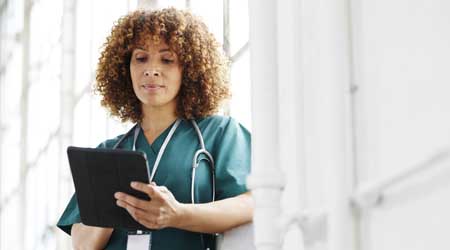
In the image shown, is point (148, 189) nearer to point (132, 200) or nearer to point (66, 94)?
point (132, 200)

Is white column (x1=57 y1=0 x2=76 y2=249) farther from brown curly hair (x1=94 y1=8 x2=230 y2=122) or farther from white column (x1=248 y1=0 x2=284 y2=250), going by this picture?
white column (x1=248 y1=0 x2=284 y2=250)

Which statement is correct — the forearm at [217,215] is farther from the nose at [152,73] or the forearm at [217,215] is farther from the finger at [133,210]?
the nose at [152,73]

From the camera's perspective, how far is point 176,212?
168 cm

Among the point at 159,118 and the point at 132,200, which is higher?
the point at 159,118

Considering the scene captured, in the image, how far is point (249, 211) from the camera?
1791mm

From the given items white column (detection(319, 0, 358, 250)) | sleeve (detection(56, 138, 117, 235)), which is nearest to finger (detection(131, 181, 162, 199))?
sleeve (detection(56, 138, 117, 235))

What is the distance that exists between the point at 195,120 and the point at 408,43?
42.5 inches

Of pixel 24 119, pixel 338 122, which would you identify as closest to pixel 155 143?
pixel 338 122

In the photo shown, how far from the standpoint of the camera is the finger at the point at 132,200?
5.55 feet

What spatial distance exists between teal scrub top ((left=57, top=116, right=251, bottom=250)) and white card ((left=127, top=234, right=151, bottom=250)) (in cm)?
2

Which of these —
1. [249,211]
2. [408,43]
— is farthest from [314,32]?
[249,211]

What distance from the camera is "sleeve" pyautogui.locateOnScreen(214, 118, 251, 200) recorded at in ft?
5.93

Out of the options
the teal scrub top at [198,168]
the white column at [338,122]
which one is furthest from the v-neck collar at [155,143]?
the white column at [338,122]

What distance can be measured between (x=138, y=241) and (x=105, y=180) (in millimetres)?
149
